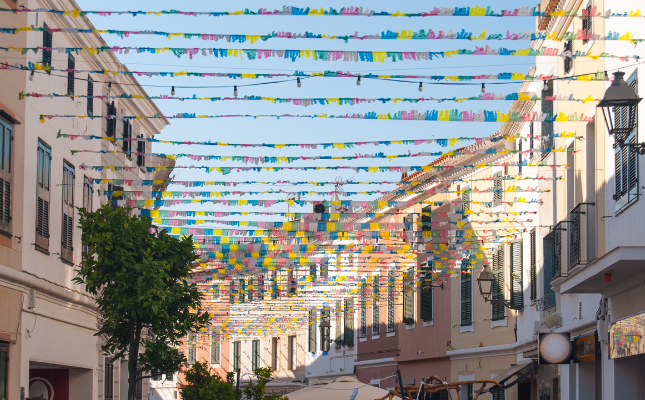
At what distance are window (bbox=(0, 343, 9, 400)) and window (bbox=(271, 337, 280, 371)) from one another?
104 feet

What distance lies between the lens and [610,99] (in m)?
9.55

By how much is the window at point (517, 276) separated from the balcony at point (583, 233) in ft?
20.6

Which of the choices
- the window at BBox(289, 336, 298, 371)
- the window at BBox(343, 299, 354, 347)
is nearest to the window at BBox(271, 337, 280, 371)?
the window at BBox(289, 336, 298, 371)

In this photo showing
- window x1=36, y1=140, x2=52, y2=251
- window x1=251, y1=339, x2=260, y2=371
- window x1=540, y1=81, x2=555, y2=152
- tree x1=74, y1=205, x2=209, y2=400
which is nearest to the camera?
tree x1=74, y1=205, x2=209, y2=400

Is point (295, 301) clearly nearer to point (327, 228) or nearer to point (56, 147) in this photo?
→ point (327, 228)

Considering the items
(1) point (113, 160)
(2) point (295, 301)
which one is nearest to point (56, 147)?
(1) point (113, 160)

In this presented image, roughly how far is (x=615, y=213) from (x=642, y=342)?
2095 mm

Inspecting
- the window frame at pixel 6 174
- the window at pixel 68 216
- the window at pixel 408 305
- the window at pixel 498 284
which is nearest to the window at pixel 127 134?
the window at pixel 68 216

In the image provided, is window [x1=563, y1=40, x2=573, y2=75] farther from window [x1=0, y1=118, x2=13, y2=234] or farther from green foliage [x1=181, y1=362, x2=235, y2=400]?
green foliage [x1=181, y1=362, x2=235, y2=400]

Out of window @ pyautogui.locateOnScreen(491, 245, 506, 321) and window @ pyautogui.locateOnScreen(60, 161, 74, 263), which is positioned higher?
window @ pyautogui.locateOnScreen(60, 161, 74, 263)

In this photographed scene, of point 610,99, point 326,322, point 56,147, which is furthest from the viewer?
point 326,322

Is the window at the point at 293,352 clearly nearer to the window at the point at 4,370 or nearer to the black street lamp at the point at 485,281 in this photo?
the black street lamp at the point at 485,281

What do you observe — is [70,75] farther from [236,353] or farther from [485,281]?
[236,353]

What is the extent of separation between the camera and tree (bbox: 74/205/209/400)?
14461mm
